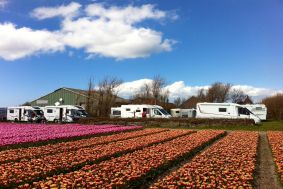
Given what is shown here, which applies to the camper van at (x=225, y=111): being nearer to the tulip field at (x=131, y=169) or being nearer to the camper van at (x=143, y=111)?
the camper van at (x=143, y=111)

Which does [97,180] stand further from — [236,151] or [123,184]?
[236,151]

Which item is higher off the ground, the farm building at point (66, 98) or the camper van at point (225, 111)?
the farm building at point (66, 98)

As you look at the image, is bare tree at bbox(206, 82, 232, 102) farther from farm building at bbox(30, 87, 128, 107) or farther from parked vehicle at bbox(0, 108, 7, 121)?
parked vehicle at bbox(0, 108, 7, 121)

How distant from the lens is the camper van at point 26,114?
55344 mm

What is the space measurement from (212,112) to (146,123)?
1214 cm

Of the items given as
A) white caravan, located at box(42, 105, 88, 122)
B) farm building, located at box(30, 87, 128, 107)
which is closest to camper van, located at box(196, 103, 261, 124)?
white caravan, located at box(42, 105, 88, 122)

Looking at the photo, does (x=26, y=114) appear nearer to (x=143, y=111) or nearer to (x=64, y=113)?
(x=64, y=113)

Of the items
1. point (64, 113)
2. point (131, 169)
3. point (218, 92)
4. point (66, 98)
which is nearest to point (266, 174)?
point (131, 169)

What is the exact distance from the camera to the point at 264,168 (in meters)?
14.2

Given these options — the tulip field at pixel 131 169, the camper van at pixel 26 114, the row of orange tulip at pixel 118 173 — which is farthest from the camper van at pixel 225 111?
the row of orange tulip at pixel 118 173

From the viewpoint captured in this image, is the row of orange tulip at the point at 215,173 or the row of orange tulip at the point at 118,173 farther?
the row of orange tulip at the point at 215,173

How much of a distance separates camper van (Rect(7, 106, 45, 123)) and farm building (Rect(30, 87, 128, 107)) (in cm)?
2342

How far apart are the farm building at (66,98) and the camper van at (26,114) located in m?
23.4

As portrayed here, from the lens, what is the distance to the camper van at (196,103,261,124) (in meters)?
49.8
